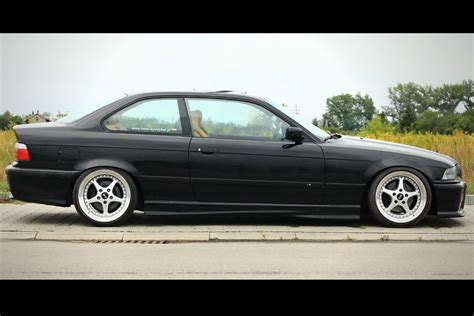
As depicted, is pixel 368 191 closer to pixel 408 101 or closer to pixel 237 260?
pixel 237 260

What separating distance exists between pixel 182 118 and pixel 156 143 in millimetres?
451

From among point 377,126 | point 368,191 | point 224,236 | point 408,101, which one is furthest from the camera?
point 408,101

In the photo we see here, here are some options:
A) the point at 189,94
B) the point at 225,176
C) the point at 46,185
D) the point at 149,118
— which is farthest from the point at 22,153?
the point at 225,176

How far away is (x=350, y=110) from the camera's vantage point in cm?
1633

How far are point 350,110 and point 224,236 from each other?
9.16 meters

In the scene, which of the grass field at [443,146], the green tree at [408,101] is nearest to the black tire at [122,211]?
the grass field at [443,146]

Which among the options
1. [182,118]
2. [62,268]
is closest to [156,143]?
[182,118]

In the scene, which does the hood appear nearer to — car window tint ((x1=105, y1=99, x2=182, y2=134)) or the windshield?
the windshield

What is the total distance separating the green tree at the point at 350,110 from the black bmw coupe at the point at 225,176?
4941mm

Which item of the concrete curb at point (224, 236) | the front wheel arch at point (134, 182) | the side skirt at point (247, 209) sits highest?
the front wheel arch at point (134, 182)

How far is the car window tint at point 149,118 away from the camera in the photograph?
864 centimetres

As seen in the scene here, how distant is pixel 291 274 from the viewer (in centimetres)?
592

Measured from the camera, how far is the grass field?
14.9 metres

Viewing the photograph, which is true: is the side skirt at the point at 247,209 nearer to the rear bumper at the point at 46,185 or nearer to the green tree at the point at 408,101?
the rear bumper at the point at 46,185
